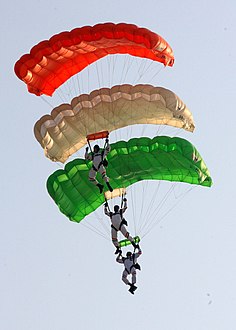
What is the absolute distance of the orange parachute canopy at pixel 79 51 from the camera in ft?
119

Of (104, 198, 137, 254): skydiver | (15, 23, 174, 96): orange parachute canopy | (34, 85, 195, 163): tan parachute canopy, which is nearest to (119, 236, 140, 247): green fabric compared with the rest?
(104, 198, 137, 254): skydiver

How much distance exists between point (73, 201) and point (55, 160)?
1.12 metres

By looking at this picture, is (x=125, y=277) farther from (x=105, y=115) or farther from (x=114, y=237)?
(x=105, y=115)

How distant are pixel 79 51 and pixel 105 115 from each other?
173 cm

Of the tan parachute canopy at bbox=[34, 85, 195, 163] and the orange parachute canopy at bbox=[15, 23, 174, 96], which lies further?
the tan parachute canopy at bbox=[34, 85, 195, 163]

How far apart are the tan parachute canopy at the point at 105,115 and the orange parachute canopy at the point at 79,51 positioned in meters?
0.77

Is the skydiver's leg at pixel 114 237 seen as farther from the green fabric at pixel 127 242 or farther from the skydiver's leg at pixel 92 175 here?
the skydiver's leg at pixel 92 175

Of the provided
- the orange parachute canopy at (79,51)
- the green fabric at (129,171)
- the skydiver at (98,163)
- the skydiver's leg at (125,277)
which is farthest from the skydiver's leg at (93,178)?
the orange parachute canopy at (79,51)

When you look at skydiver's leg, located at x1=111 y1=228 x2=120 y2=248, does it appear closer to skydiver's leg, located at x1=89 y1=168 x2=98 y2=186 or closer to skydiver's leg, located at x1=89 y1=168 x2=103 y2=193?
skydiver's leg, located at x1=89 y1=168 x2=103 y2=193

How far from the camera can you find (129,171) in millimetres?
38312

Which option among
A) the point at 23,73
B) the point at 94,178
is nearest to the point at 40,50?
the point at 23,73

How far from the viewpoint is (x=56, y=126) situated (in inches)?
1505

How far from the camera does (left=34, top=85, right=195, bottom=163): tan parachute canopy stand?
37.8 m

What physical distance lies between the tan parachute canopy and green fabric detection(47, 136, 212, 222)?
50 centimetres
